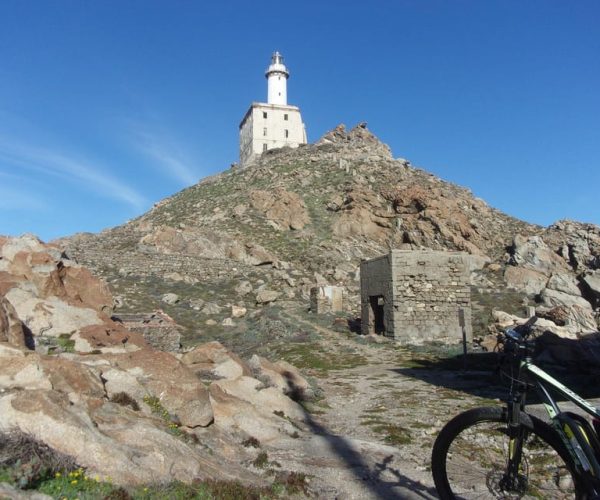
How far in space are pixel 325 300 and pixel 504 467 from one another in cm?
1995

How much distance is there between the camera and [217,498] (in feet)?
11.9

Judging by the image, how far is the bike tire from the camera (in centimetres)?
363

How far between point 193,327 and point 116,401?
1498 cm

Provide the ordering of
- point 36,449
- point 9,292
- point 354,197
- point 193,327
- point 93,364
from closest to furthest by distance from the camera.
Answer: point 36,449 < point 93,364 < point 9,292 < point 193,327 < point 354,197

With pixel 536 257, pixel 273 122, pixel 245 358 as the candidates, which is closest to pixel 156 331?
pixel 245 358

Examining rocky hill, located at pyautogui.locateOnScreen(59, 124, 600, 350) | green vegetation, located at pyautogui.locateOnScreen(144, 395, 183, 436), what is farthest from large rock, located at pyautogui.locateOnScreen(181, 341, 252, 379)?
rocky hill, located at pyautogui.locateOnScreen(59, 124, 600, 350)

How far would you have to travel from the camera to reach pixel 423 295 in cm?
1856

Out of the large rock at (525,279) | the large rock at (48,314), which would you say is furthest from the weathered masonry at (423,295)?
the large rock at (525,279)

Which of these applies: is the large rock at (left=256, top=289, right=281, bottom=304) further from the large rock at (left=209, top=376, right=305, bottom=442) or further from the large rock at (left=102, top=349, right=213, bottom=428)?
the large rock at (left=102, top=349, right=213, bottom=428)

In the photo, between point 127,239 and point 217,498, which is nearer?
point 217,498

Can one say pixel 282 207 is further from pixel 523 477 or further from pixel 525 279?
pixel 523 477

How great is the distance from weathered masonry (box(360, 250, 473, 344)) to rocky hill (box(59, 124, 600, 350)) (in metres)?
2.00

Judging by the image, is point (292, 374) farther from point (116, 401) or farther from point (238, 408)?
point (116, 401)

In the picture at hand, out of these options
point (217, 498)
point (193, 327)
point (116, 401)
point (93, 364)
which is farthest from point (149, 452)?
point (193, 327)
